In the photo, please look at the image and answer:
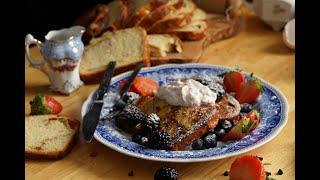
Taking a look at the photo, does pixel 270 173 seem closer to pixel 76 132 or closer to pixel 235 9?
pixel 76 132

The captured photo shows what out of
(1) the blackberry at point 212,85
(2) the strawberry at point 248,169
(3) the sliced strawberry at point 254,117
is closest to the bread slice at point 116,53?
(1) the blackberry at point 212,85

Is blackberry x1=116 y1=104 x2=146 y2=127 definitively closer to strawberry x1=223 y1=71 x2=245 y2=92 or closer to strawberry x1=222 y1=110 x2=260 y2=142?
strawberry x1=222 y1=110 x2=260 y2=142

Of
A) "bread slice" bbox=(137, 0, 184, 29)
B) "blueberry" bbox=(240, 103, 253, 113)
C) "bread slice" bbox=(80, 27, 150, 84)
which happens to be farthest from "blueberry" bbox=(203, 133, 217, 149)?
"bread slice" bbox=(137, 0, 184, 29)

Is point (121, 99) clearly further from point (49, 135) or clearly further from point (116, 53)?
point (116, 53)

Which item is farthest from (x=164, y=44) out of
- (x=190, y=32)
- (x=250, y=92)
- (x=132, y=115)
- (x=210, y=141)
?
(x=210, y=141)

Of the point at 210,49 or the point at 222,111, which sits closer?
the point at 222,111

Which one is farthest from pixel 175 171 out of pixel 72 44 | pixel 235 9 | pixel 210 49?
pixel 235 9
